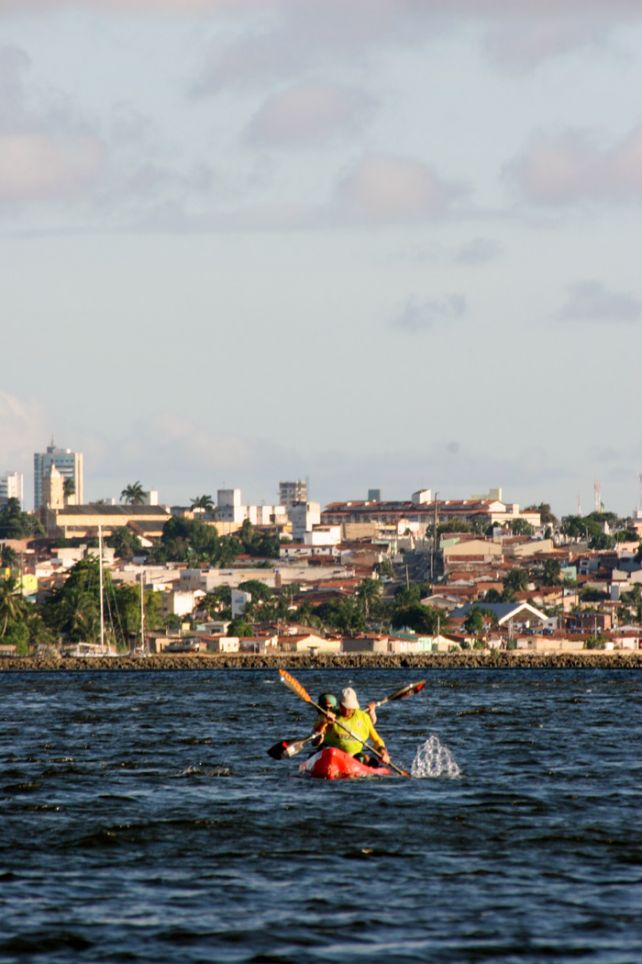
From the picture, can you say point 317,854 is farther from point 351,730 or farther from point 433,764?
point 433,764

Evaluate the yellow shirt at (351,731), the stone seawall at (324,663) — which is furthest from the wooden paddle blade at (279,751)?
the stone seawall at (324,663)

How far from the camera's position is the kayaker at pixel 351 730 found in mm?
39250

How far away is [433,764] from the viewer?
43656 millimetres

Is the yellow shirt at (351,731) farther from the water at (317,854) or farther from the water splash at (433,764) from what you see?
the water splash at (433,764)

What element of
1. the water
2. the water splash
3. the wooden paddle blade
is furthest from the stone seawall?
the wooden paddle blade

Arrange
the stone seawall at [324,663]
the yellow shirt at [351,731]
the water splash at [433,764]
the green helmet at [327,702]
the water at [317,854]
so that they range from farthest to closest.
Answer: the stone seawall at [324,663], the water splash at [433,764], the yellow shirt at [351,731], the green helmet at [327,702], the water at [317,854]

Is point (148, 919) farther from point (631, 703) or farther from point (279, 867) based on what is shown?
point (631, 703)

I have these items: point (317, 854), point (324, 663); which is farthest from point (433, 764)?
point (324, 663)

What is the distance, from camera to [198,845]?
3028cm

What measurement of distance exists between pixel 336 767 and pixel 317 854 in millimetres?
10086

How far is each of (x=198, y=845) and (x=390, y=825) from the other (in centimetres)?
369

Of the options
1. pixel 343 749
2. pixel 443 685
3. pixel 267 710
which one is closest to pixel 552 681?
pixel 443 685

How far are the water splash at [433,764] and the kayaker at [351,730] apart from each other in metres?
1.31

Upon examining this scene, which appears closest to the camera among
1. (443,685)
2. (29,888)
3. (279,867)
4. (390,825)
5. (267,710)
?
(29,888)
